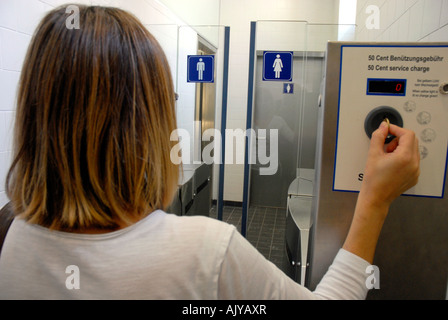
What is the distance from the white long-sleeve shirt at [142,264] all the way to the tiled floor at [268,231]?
87.7 inches

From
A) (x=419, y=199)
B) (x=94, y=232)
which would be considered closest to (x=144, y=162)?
(x=94, y=232)

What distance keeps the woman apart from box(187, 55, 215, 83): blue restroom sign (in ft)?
4.89

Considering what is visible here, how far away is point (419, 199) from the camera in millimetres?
695

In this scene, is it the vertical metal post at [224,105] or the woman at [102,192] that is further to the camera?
the vertical metal post at [224,105]

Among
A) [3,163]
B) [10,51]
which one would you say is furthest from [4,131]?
[10,51]

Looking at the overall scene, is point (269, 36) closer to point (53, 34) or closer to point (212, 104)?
point (212, 104)

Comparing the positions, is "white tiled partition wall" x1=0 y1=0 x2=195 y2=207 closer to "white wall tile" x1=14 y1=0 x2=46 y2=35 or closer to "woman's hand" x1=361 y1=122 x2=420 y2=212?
"white wall tile" x1=14 y1=0 x2=46 y2=35

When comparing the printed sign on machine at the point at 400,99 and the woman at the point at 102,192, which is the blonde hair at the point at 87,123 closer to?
the woman at the point at 102,192

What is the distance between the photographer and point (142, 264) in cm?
41

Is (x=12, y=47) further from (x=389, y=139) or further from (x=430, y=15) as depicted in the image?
(x=430, y=15)

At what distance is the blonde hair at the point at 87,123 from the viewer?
17.4 inches

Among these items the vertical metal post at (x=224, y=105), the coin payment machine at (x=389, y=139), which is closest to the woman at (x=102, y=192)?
the coin payment machine at (x=389, y=139)
